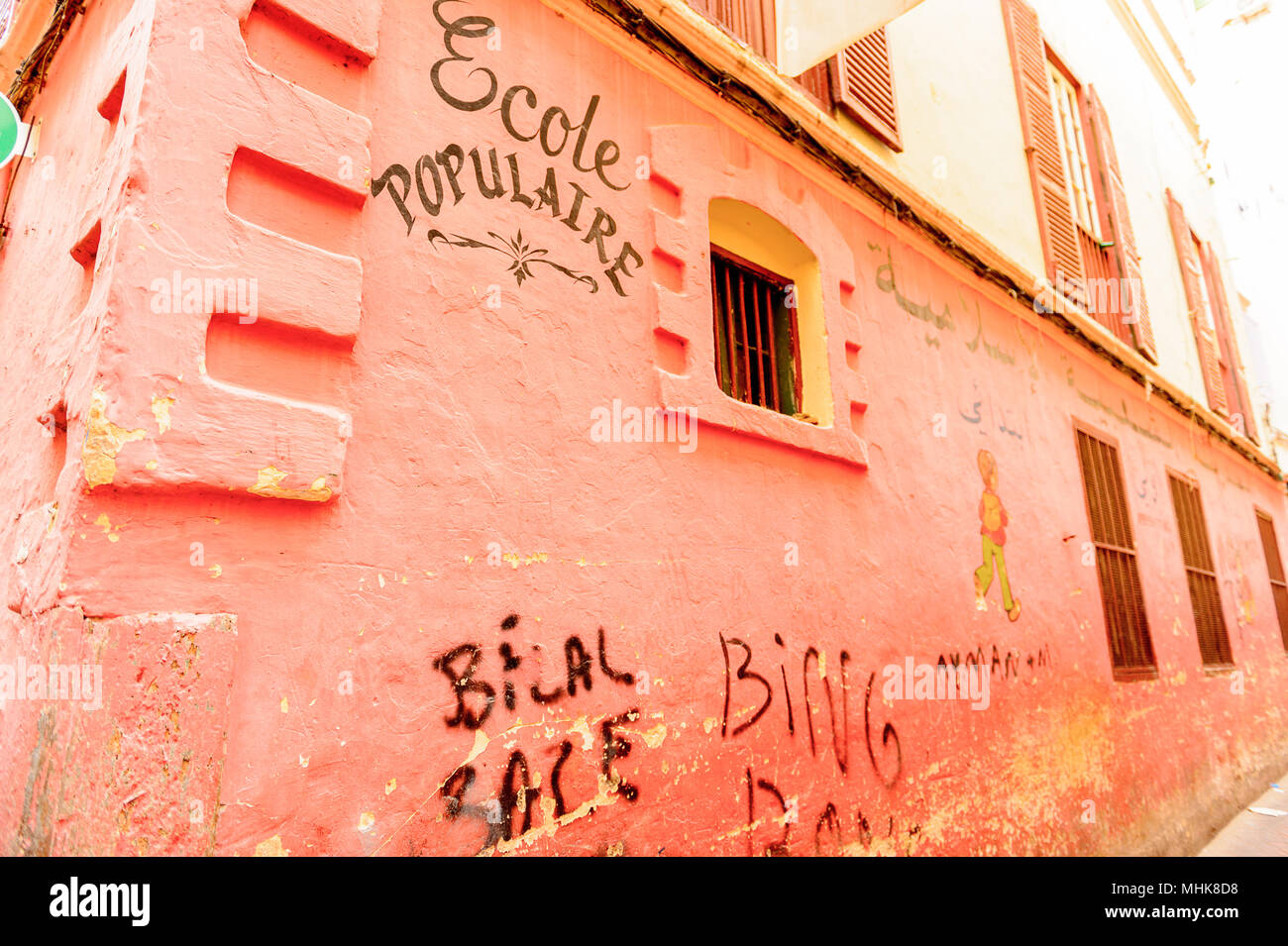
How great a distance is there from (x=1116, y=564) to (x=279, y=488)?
6.25 metres

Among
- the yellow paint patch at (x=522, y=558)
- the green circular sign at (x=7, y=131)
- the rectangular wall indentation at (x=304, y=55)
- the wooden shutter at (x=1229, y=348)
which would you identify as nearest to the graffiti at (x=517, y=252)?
the rectangular wall indentation at (x=304, y=55)

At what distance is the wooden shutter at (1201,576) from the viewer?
7426 mm

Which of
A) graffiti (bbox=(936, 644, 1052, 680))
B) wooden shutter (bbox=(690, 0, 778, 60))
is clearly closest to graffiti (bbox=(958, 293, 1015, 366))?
graffiti (bbox=(936, 644, 1052, 680))

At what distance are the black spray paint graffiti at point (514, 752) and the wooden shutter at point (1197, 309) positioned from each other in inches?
389

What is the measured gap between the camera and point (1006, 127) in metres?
6.55

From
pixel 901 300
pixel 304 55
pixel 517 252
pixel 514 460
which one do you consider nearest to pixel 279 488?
pixel 514 460

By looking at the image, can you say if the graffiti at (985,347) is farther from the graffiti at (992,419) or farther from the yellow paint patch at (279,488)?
the yellow paint patch at (279,488)

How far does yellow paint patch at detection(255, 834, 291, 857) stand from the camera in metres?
1.88

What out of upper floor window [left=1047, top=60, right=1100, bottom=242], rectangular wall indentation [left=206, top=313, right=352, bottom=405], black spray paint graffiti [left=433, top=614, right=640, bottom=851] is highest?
upper floor window [left=1047, top=60, right=1100, bottom=242]

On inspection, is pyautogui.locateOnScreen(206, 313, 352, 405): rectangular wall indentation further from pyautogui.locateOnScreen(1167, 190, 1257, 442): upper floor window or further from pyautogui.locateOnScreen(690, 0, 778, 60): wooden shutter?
pyautogui.locateOnScreen(1167, 190, 1257, 442): upper floor window

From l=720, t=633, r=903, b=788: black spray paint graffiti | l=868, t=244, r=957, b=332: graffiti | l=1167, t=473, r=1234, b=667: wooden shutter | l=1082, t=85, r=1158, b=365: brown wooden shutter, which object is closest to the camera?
l=720, t=633, r=903, b=788: black spray paint graffiti

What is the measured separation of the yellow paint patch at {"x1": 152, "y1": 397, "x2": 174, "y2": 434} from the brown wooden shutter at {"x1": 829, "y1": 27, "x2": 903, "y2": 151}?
4.19 meters

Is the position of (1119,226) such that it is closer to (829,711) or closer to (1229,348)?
(1229,348)
